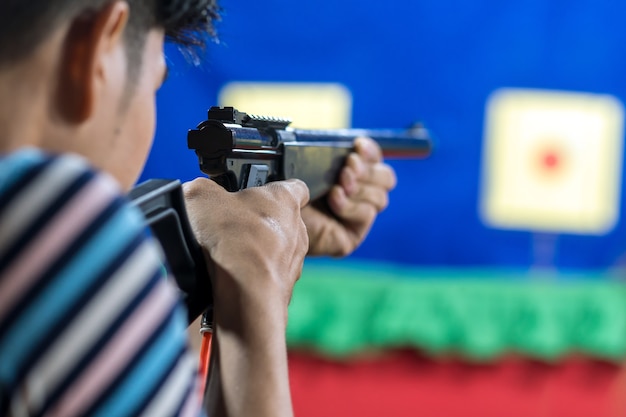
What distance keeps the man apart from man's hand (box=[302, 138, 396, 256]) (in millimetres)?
410

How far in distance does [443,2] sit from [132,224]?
1313 mm

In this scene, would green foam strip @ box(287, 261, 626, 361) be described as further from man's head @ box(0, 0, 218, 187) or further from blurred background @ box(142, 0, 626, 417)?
man's head @ box(0, 0, 218, 187)

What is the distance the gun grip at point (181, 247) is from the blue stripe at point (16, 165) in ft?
0.57

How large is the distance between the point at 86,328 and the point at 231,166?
33 centimetres

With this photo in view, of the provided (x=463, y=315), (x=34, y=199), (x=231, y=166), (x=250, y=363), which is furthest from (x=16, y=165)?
(x=463, y=315)

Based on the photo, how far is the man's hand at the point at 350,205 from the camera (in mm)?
869

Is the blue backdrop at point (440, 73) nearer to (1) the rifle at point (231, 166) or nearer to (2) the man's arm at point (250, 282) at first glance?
(1) the rifle at point (231, 166)

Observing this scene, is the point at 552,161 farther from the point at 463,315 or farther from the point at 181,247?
the point at 181,247

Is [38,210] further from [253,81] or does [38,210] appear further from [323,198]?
[253,81]

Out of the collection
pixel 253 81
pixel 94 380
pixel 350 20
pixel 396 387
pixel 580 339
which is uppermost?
pixel 350 20

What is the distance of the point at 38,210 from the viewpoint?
26 cm

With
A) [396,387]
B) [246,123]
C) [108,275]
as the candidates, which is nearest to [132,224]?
[108,275]

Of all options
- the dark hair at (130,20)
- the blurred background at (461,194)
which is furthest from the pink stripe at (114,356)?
the blurred background at (461,194)

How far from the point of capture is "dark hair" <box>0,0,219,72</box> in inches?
11.9
